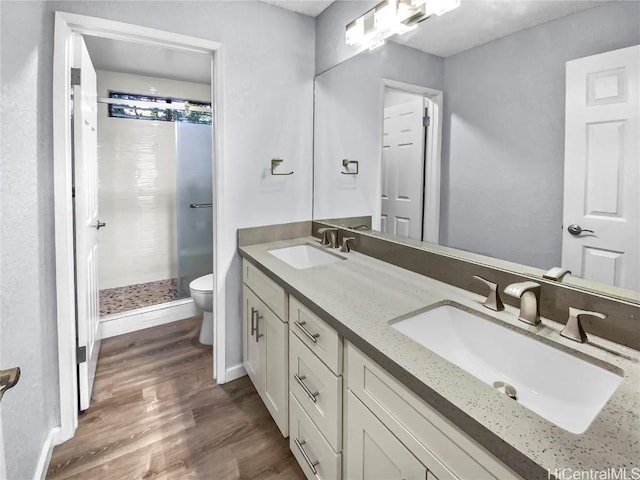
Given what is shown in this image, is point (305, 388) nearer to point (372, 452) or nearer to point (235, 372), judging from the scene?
point (372, 452)

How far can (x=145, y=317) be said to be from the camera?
2803mm

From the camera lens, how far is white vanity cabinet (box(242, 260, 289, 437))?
1.47 metres

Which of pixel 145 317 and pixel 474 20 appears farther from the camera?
pixel 145 317

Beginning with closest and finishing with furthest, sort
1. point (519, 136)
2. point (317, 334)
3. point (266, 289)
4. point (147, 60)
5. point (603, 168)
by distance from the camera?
point (603, 168), point (519, 136), point (317, 334), point (266, 289), point (147, 60)

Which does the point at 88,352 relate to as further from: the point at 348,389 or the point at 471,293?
the point at 471,293

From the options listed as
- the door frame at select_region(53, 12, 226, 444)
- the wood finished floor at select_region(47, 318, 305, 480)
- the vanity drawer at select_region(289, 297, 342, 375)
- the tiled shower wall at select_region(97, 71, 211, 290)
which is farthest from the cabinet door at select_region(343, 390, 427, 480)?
the tiled shower wall at select_region(97, 71, 211, 290)

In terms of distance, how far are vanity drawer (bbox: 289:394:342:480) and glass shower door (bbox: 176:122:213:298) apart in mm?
2105

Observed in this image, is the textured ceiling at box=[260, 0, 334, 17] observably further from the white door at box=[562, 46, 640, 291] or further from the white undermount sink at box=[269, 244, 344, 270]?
the white door at box=[562, 46, 640, 291]

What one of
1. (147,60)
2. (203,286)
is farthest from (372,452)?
(147,60)

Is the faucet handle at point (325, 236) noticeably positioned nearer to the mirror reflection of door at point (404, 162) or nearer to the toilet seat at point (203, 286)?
the mirror reflection of door at point (404, 162)

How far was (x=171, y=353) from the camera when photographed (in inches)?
95.0

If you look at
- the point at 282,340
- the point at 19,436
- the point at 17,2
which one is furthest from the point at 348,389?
the point at 17,2

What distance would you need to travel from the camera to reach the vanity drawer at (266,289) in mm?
1443

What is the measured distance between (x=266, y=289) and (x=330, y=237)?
0.54m
